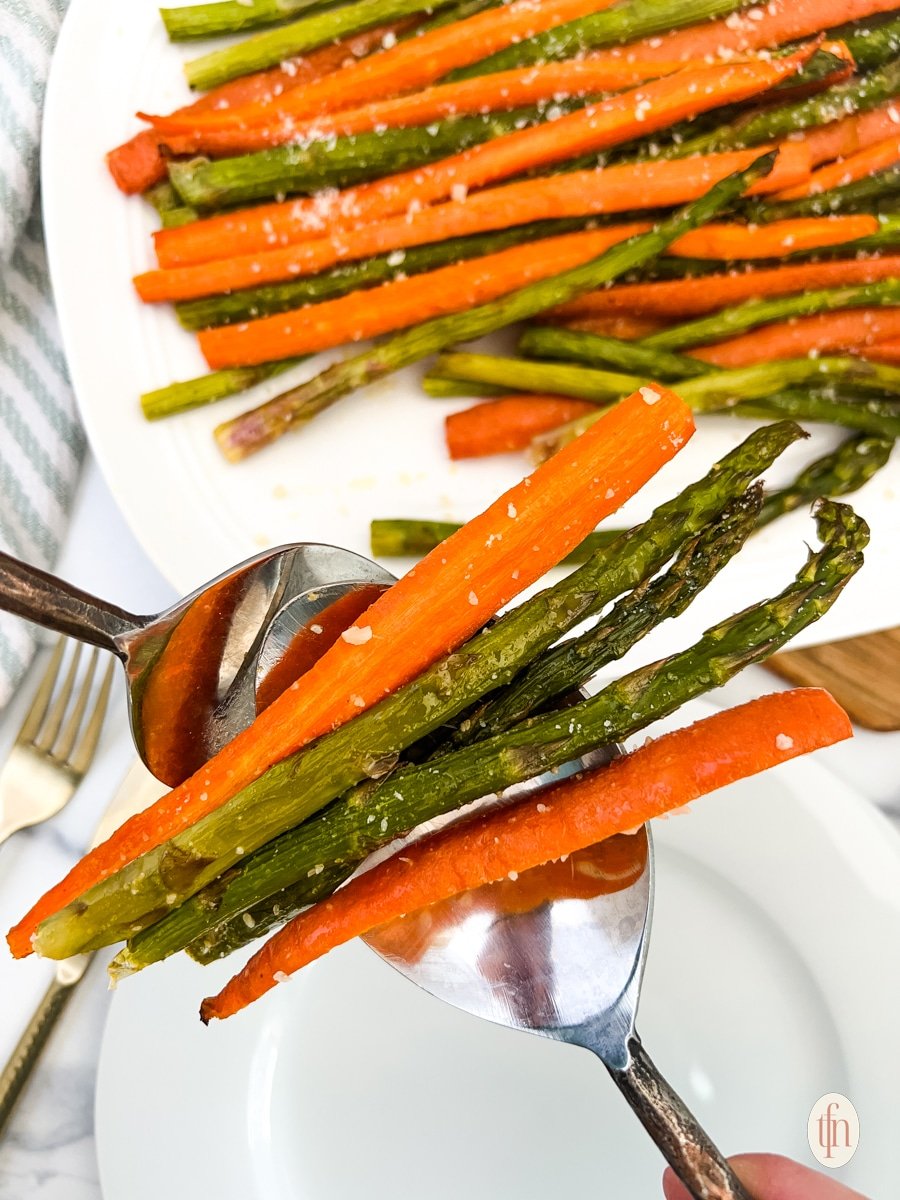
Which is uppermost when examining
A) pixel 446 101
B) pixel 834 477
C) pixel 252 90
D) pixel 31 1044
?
pixel 252 90

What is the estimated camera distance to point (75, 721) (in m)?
1.56

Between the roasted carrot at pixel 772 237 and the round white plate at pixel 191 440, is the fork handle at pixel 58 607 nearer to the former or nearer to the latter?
the round white plate at pixel 191 440

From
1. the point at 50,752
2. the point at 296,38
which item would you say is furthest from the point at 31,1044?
the point at 296,38

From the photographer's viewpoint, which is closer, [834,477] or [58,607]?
[58,607]

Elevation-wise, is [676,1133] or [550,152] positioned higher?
[550,152]

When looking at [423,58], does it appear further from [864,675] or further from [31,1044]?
[31,1044]

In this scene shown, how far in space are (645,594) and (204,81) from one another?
1.21 meters

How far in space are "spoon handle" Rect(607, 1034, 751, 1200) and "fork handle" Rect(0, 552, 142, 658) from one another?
0.74m

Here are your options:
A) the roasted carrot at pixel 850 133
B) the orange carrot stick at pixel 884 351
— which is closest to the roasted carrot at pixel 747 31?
the roasted carrot at pixel 850 133

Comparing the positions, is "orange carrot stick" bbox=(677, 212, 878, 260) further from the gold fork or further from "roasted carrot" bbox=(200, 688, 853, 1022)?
the gold fork

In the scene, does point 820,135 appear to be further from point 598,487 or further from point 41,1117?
point 41,1117

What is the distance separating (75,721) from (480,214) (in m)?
1.00

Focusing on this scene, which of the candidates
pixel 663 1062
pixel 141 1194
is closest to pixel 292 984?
pixel 141 1194

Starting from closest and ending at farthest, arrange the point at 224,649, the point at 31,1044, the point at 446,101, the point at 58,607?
the point at 58,607, the point at 224,649, the point at 31,1044, the point at 446,101
